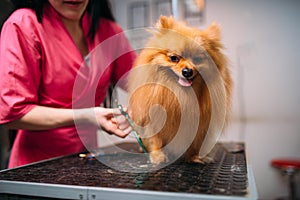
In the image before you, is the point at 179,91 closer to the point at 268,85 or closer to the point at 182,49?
the point at 182,49

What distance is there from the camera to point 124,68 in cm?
124

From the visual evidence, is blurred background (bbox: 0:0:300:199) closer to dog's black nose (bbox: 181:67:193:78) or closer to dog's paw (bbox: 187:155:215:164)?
dog's paw (bbox: 187:155:215:164)

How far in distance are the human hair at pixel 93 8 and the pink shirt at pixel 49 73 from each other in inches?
0.8

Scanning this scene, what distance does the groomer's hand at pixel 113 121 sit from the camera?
914 mm

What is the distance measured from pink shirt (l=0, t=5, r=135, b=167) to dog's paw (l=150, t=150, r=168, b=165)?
278 millimetres

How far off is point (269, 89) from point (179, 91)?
1.45 metres

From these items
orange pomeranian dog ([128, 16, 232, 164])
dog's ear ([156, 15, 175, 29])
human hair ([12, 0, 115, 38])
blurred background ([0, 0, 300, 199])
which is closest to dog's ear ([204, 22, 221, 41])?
orange pomeranian dog ([128, 16, 232, 164])

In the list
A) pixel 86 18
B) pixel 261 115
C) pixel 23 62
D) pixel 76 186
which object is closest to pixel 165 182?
pixel 76 186

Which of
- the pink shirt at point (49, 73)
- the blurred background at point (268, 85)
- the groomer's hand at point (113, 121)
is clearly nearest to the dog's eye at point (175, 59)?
the groomer's hand at point (113, 121)

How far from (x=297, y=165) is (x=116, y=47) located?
4.87 ft

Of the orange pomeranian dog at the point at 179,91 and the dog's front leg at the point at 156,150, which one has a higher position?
the orange pomeranian dog at the point at 179,91

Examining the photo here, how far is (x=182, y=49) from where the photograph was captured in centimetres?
86

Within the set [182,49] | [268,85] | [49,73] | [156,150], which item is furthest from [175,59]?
[268,85]

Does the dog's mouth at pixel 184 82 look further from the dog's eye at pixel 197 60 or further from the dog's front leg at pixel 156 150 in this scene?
the dog's front leg at pixel 156 150
